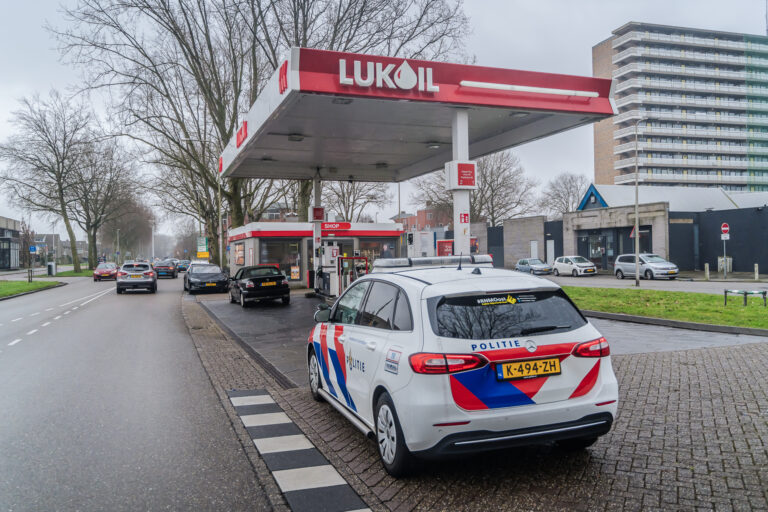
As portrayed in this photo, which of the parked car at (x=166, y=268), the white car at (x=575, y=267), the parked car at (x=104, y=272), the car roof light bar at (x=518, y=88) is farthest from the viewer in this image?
the parked car at (x=166, y=268)

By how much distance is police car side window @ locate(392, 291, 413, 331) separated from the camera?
4092 mm

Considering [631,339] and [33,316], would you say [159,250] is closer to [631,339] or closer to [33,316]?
[33,316]

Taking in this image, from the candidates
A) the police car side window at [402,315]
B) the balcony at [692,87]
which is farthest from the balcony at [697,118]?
the police car side window at [402,315]

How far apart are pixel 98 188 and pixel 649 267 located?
162 ft

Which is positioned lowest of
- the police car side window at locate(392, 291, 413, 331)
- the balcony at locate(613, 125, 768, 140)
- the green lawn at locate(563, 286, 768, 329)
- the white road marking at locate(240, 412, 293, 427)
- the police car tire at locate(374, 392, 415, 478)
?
the white road marking at locate(240, 412, 293, 427)

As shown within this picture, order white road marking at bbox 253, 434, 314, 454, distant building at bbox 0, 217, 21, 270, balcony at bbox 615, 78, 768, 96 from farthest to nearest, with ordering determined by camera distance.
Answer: balcony at bbox 615, 78, 768, 96 → distant building at bbox 0, 217, 21, 270 → white road marking at bbox 253, 434, 314, 454

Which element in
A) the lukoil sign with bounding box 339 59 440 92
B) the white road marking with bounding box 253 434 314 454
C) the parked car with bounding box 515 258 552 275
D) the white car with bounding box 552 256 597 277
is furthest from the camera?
the parked car with bounding box 515 258 552 275

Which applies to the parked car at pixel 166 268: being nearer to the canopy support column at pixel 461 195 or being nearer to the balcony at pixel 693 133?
the canopy support column at pixel 461 195

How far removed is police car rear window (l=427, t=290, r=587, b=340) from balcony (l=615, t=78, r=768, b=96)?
277ft

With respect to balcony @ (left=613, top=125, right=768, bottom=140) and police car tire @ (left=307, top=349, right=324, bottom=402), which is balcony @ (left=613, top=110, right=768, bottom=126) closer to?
balcony @ (left=613, top=125, right=768, bottom=140)

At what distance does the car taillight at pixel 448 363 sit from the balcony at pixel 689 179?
80806 mm

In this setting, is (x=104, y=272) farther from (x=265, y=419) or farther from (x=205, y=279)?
(x=265, y=419)

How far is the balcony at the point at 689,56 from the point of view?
258 feet

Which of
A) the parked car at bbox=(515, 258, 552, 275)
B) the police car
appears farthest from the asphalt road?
the parked car at bbox=(515, 258, 552, 275)
